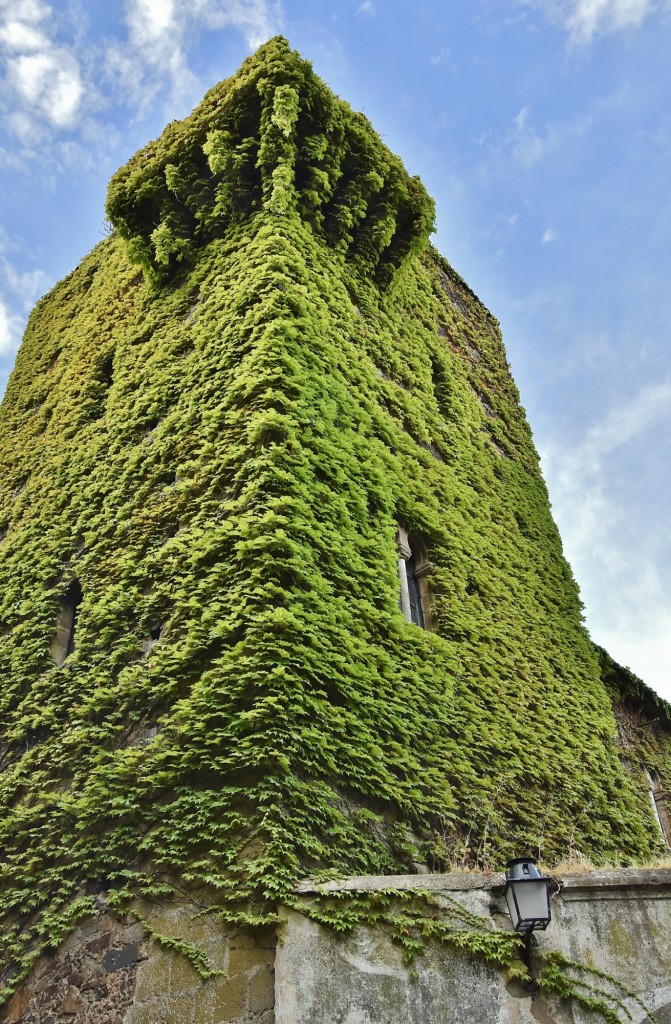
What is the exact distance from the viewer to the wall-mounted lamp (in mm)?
4621

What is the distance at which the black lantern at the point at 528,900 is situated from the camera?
Result: 15.2 ft

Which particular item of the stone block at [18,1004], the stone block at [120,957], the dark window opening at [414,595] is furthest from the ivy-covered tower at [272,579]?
the stone block at [120,957]

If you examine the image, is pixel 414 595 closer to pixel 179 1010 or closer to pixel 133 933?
pixel 133 933

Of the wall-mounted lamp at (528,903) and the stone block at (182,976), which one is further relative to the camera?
the wall-mounted lamp at (528,903)

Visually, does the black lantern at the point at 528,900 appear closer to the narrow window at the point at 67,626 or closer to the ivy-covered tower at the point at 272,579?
the ivy-covered tower at the point at 272,579

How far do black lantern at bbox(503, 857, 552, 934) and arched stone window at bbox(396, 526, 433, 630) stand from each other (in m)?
3.41

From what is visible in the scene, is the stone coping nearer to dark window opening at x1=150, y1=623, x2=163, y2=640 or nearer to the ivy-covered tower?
the ivy-covered tower

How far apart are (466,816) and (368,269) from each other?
7.04 m

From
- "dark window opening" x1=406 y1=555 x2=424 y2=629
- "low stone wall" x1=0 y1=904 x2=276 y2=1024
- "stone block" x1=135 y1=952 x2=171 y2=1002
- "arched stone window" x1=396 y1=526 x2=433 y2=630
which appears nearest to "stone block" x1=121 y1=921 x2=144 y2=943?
"low stone wall" x1=0 y1=904 x2=276 y2=1024

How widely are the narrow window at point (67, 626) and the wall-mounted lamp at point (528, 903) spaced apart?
4.88 m

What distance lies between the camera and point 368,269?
34.1 feet

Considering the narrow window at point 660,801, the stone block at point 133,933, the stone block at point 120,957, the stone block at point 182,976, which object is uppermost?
the narrow window at point 660,801

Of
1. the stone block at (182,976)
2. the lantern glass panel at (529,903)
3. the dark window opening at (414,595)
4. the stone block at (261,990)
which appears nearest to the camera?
the stone block at (261,990)

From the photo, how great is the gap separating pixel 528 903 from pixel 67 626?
5444 millimetres
